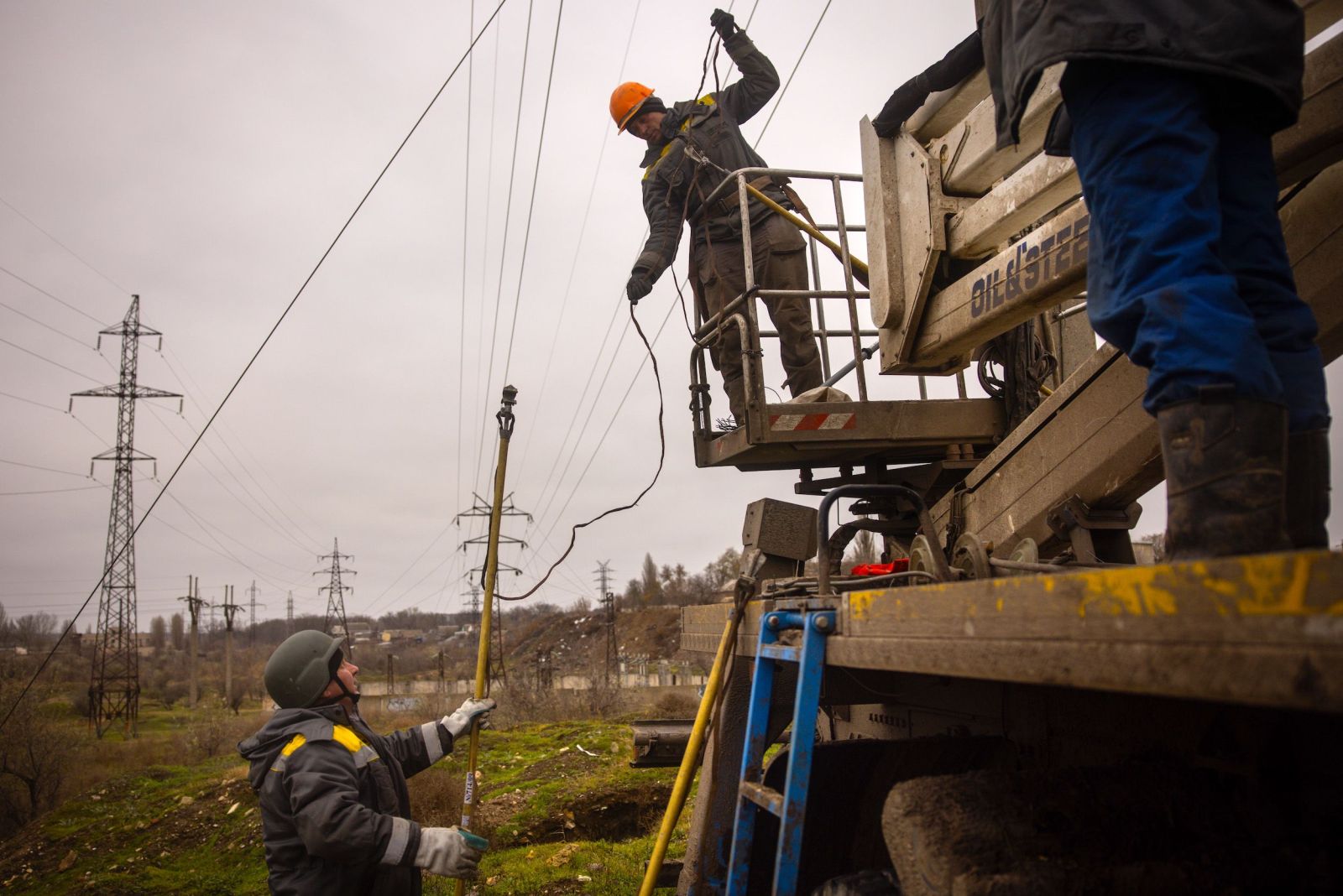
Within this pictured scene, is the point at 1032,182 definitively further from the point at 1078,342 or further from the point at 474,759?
the point at 474,759

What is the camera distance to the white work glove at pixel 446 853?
11.3 feet

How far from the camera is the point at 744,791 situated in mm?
2338

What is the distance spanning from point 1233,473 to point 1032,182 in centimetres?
173

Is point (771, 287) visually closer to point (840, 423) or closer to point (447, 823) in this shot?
point (840, 423)

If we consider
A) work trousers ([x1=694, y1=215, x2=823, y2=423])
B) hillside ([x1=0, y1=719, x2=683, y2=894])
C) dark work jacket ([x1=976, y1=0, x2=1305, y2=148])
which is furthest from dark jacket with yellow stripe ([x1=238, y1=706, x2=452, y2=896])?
dark work jacket ([x1=976, y1=0, x2=1305, y2=148])

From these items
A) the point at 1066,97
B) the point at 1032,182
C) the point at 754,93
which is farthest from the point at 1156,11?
the point at 754,93

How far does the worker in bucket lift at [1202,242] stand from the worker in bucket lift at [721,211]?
321 centimetres

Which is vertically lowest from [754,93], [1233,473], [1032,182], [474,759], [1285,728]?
[474,759]

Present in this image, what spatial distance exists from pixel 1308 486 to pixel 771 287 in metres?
3.99

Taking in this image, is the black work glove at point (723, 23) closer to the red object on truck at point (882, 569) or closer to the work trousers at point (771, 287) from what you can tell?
the work trousers at point (771, 287)

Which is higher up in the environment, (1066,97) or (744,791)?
(1066,97)

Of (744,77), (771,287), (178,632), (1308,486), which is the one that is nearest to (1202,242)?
(1308,486)

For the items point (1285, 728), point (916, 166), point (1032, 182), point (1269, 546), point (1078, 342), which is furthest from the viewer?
point (1078, 342)

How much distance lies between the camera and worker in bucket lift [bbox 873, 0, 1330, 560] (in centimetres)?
144
